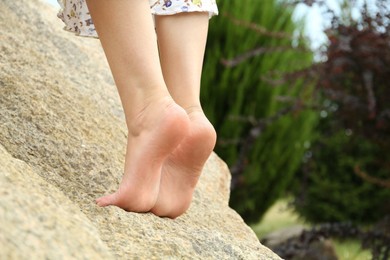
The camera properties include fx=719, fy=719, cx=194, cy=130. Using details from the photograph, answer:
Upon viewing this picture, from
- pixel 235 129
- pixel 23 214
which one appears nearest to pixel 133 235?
pixel 23 214

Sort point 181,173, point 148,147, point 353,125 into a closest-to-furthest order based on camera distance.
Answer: point 148,147
point 181,173
point 353,125

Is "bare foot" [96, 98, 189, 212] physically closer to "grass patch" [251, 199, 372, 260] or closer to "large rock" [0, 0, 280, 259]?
"large rock" [0, 0, 280, 259]

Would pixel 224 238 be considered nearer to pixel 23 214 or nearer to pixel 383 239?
pixel 23 214

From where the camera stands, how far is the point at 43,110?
235 cm

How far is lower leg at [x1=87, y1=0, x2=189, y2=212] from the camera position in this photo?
189cm

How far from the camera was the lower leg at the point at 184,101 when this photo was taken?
2.04m

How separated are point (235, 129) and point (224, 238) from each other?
3894mm

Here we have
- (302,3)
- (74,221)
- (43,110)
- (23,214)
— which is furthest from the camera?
(302,3)

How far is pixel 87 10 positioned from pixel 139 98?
2.08 ft

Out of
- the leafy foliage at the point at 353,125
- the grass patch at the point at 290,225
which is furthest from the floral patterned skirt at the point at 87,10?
the grass patch at the point at 290,225

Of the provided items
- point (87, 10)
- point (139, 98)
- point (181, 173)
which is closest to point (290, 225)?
point (87, 10)

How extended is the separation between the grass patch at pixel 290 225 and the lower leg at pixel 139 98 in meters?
2.92

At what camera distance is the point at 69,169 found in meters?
2.13

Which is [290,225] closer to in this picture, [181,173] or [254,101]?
[254,101]
